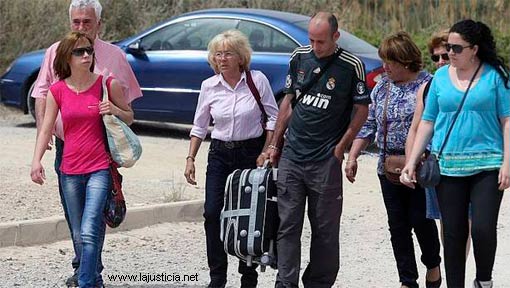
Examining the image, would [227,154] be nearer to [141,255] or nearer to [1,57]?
[141,255]

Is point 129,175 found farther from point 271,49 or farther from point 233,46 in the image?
point 233,46

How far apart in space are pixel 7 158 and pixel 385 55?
6.03 m

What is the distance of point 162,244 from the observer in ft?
29.0

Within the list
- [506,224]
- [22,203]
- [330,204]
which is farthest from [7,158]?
[330,204]

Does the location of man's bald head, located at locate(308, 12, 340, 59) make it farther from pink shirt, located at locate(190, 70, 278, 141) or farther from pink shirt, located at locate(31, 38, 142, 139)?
pink shirt, located at locate(31, 38, 142, 139)

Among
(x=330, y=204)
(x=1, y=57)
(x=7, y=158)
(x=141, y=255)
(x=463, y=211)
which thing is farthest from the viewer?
(x=1, y=57)

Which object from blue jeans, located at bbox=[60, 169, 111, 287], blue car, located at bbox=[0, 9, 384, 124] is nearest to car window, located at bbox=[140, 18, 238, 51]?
blue car, located at bbox=[0, 9, 384, 124]

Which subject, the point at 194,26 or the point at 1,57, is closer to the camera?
the point at 194,26

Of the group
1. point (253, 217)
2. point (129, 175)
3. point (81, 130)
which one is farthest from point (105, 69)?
point (129, 175)

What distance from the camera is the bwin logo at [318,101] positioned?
6750 millimetres

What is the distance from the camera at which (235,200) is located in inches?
275

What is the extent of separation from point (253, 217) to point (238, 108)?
724 millimetres

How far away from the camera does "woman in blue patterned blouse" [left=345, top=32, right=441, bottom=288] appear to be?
284 inches

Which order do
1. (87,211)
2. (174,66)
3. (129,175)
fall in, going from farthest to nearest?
(174,66) < (129,175) < (87,211)
